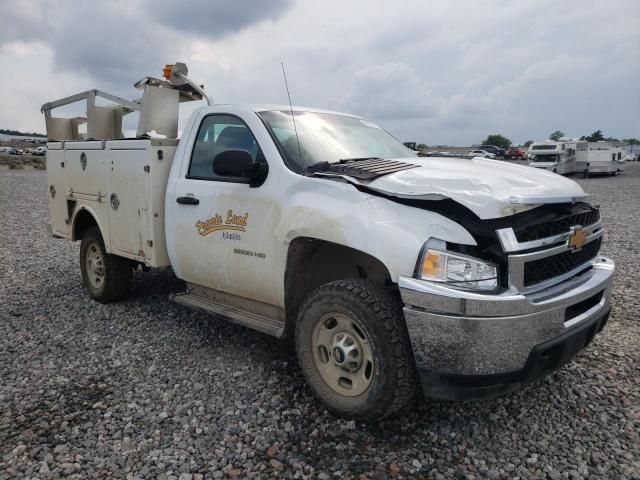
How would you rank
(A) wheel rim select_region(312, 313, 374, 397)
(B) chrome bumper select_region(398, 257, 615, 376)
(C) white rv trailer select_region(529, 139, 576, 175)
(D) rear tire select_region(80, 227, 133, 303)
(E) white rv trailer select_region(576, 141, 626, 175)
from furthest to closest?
1. (E) white rv trailer select_region(576, 141, 626, 175)
2. (C) white rv trailer select_region(529, 139, 576, 175)
3. (D) rear tire select_region(80, 227, 133, 303)
4. (A) wheel rim select_region(312, 313, 374, 397)
5. (B) chrome bumper select_region(398, 257, 615, 376)

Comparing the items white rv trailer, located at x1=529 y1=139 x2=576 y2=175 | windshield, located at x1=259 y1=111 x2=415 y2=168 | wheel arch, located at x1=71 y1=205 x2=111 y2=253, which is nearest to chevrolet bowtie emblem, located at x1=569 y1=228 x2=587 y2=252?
windshield, located at x1=259 y1=111 x2=415 y2=168

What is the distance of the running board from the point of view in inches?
147

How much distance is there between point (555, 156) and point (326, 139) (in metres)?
31.1

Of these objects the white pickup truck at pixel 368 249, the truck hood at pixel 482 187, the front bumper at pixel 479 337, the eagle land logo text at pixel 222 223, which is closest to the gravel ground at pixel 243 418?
the white pickup truck at pixel 368 249

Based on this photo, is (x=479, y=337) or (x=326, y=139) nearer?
(x=479, y=337)

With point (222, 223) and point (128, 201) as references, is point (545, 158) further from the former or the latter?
point (222, 223)

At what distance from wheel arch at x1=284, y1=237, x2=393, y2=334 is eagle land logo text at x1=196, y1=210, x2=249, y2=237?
1.70 ft

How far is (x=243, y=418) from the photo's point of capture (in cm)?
335

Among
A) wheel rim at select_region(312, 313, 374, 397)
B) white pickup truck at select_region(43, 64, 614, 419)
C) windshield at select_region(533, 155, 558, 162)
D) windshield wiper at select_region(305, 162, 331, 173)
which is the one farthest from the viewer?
windshield at select_region(533, 155, 558, 162)

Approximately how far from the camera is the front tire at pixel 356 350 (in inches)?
115

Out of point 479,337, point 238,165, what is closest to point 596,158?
point 238,165

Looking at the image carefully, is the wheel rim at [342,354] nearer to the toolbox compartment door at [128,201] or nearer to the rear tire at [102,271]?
the toolbox compartment door at [128,201]

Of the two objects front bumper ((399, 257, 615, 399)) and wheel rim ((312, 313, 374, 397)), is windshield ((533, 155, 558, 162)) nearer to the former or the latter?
front bumper ((399, 257, 615, 399))

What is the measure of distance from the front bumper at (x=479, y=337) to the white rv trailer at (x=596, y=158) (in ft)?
111
